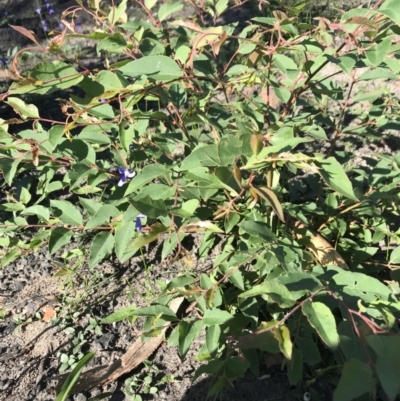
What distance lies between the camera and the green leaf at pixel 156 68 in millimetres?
1165

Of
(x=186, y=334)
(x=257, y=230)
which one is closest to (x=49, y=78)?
(x=257, y=230)

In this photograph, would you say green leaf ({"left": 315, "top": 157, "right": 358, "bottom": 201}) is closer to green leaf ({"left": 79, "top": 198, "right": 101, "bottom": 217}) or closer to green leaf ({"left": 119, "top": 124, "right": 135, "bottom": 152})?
green leaf ({"left": 119, "top": 124, "right": 135, "bottom": 152})

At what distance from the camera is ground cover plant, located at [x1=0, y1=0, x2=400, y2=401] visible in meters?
1.03

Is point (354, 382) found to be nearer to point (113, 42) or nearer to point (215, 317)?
point (215, 317)

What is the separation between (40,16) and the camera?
435 cm

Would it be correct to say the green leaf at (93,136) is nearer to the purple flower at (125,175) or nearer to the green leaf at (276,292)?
the purple flower at (125,175)

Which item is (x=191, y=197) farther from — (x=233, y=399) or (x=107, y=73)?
(x=233, y=399)

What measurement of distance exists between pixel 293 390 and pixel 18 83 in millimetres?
1240

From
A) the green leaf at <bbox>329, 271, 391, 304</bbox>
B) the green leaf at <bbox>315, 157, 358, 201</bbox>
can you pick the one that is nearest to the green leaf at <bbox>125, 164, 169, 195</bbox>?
the green leaf at <bbox>315, 157, 358, 201</bbox>

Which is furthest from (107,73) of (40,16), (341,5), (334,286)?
(40,16)

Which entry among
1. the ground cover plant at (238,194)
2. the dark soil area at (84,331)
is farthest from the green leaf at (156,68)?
the dark soil area at (84,331)

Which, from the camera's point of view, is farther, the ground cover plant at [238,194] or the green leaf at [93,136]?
the green leaf at [93,136]

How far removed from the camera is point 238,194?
119 cm

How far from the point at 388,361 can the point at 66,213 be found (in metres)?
1.06
